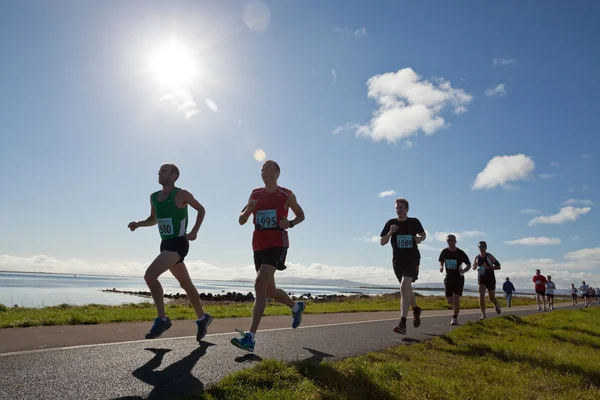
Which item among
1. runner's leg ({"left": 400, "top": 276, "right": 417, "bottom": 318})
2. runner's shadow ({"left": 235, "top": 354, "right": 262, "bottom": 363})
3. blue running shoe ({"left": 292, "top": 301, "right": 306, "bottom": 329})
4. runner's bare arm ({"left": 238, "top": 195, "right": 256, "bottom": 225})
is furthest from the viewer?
runner's leg ({"left": 400, "top": 276, "right": 417, "bottom": 318})

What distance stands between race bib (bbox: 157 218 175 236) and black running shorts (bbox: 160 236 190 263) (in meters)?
0.10

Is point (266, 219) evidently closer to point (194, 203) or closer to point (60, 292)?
point (194, 203)

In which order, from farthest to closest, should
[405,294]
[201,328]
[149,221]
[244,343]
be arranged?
1. [405,294]
2. [149,221]
3. [201,328]
4. [244,343]

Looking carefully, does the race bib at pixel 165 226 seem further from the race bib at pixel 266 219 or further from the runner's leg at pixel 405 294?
the runner's leg at pixel 405 294

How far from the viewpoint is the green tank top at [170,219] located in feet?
16.9

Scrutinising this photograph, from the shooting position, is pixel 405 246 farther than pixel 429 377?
Yes

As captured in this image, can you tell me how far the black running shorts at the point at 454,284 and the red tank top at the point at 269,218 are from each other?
6348 mm

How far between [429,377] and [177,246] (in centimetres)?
329

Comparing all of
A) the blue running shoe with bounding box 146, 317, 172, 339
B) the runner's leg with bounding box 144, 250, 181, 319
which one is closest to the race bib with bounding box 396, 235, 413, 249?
the runner's leg with bounding box 144, 250, 181, 319

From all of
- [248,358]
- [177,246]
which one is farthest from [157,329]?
[248,358]

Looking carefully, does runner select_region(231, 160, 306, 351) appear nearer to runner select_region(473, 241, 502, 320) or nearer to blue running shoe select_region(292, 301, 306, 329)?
blue running shoe select_region(292, 301, 306, 329)

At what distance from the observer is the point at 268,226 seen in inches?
194

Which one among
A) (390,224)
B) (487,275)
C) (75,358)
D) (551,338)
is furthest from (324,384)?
(487,275)

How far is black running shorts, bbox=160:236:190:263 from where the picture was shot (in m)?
5.08
